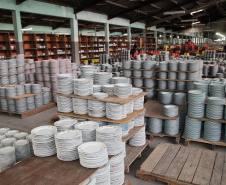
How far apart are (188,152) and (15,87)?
6.49 m

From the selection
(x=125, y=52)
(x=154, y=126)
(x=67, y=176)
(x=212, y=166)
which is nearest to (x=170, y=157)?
(x=212, y=166)

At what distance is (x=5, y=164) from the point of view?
321 centimetres

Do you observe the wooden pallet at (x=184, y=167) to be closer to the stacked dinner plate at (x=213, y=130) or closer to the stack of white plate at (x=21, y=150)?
the stacked dinner plate at (x=213, y=130)

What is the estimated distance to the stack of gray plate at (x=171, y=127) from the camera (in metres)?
5.62

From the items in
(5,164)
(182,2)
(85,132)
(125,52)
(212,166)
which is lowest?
(212,166)

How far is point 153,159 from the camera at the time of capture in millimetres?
4375

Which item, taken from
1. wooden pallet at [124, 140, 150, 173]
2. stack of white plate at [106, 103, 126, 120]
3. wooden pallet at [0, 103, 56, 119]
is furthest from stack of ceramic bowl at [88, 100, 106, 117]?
wooden pallet at [0, 103, 56, 119]

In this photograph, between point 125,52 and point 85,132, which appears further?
point 125,52

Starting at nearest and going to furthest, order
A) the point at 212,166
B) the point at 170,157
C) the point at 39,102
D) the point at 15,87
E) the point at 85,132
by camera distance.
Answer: the point at 85,132 < the point at 212,166 < the point at 170,157 < the point at 15,87 < the point at 39,102

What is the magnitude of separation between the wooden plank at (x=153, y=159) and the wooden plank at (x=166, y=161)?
0.21 ft

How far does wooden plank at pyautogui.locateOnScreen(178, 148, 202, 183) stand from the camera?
148 inches

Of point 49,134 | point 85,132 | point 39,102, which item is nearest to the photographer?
point 49,134

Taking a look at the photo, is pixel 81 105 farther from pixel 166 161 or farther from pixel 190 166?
pixel 190 166

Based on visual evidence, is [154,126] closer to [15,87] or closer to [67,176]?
[67,176]
